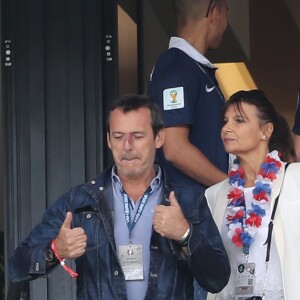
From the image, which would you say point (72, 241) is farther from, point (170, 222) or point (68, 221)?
point (170, 222)

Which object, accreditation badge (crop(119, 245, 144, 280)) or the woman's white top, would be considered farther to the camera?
the woman's white top

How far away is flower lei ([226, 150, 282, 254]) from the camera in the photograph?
12.8ft

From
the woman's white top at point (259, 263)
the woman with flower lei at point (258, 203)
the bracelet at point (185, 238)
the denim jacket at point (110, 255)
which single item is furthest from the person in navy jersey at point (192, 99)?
the bracelet at point (185, 238)

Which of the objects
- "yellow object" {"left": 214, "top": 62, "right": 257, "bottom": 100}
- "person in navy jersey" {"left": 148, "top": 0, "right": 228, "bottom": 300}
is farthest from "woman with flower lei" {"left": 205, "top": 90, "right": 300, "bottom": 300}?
"yellow object" {"left": 214, "top": 62, "right": 257, "bottom": 100}

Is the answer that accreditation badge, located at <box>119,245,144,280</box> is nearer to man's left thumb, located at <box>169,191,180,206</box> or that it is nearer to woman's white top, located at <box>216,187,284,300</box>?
man's left thumb, located at <box>169,191,180,206</box>

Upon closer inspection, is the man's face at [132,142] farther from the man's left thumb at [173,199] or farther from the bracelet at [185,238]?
the bracelet at [185,238]

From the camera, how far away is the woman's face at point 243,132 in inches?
162

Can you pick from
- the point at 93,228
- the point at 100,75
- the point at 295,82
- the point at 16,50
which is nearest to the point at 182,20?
the point at 100,75

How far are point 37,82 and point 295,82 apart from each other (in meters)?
5.14

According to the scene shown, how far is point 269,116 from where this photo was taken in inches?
164

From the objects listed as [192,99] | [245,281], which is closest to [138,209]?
[245,281]

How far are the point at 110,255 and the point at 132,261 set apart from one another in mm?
75

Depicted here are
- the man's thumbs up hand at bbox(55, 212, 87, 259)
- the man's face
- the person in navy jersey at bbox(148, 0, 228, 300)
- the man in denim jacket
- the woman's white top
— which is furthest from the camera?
the person in navy jersey at bbox(148, 0, 228, 300)

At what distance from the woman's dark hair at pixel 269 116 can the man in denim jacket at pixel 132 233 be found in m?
0.69
